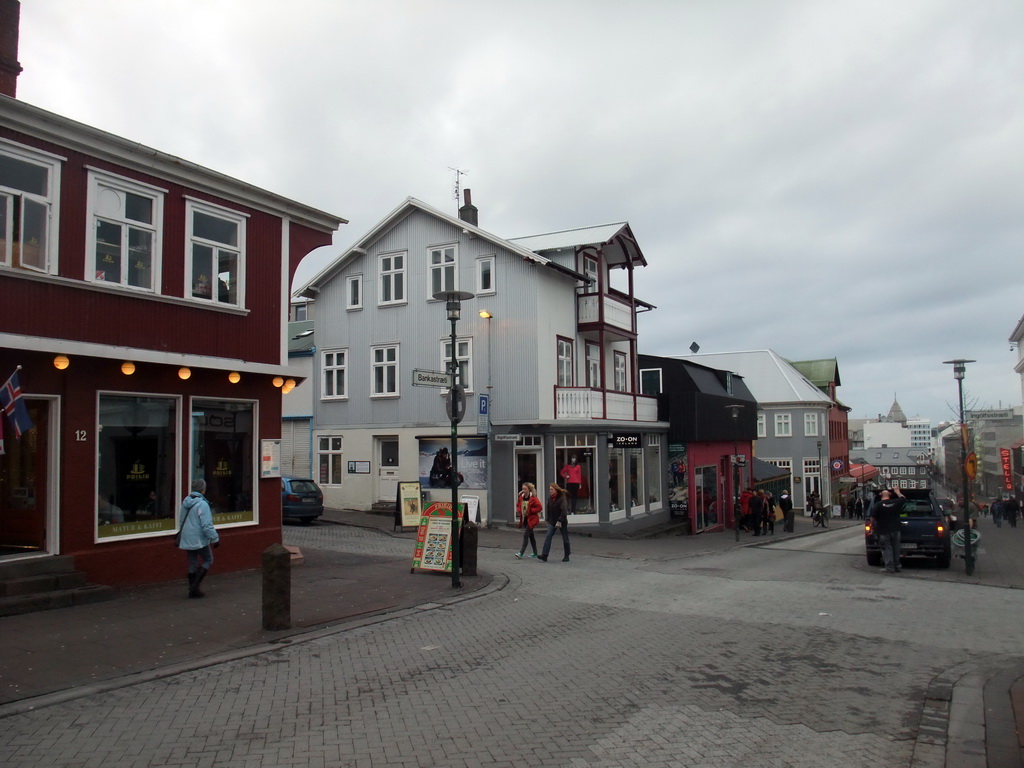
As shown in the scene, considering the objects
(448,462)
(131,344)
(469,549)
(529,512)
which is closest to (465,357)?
(448,462)

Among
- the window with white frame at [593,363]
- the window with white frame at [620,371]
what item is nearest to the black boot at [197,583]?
the window with white frame at [593,363]

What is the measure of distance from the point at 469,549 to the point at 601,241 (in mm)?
15069

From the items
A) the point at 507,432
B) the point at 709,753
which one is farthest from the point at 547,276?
the point at 709,753

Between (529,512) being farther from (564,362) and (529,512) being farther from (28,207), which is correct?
(28,207)

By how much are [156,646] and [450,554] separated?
582 centimetres

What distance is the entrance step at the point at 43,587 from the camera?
10422 millimetres

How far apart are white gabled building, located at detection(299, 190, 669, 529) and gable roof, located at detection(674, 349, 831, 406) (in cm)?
3278

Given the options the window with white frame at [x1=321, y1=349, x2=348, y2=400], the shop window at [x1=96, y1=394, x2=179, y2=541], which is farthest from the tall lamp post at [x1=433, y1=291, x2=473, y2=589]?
the window with white frame at [x1=321, y1=349, x2=348, y2=400]

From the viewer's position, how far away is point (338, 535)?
20844mm

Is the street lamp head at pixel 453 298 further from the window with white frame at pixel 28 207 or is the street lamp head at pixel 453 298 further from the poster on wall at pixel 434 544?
the window with white frame at pixel 28 207

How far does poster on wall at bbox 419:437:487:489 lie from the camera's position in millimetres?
25141

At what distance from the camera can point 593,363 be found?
28.6 metres

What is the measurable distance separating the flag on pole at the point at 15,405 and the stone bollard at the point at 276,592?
323 centimetres

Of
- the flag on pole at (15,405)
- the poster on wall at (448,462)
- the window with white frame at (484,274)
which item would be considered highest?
the window with white frame at (484,274)
